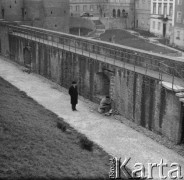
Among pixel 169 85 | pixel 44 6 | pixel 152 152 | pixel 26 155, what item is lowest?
pixel 152 152

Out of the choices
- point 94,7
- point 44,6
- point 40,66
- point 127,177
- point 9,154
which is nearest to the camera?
point 9,154

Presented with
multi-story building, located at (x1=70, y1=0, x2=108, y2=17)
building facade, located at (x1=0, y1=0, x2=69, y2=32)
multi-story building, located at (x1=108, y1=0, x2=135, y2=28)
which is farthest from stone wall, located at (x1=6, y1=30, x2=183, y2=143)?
multi-story building, located at (x1=70, y1=0, x2=108, y2=17)

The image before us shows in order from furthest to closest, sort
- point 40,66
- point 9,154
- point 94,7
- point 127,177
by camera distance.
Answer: point 94,7 → point 40,66 → point 127,177 → point 9,154

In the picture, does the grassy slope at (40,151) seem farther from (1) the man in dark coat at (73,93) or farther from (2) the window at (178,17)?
(2) the window at (178,17)

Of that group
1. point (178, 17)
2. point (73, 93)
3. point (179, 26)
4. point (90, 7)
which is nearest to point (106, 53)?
point (73, 93)

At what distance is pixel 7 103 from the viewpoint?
1272 centimetres

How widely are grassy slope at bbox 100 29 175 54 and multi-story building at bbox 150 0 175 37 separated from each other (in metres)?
5.39

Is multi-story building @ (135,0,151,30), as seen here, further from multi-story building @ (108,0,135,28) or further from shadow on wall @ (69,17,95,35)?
shadow on wall @ (69,17,95,35)

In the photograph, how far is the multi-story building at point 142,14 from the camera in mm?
51125

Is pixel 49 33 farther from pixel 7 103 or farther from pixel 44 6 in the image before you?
pixel 44 6

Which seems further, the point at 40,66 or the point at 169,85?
the point at 40,66

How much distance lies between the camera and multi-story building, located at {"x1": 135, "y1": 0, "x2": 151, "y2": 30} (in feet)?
168

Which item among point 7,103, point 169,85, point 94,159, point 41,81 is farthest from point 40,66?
point 94,159

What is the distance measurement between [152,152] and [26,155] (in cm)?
431
